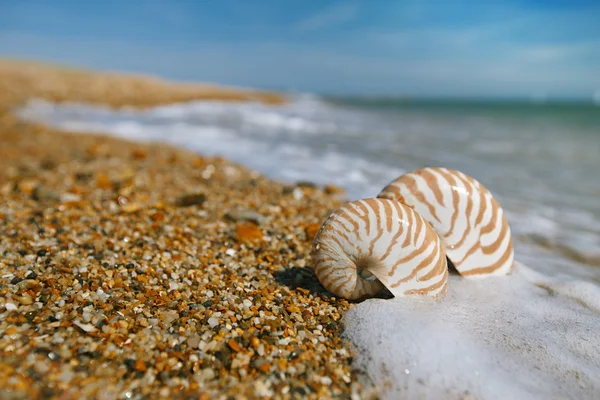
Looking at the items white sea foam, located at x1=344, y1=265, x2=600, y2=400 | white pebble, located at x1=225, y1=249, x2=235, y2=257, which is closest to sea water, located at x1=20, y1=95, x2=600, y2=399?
white sea foam, located at x1=344, y1=265, x2=600, y2=400

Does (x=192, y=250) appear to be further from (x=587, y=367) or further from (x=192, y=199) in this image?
(x=587, y=367)

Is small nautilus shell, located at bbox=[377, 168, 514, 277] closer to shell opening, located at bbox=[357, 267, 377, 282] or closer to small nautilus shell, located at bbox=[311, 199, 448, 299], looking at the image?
small nautilus shell, located at bbox=[311, 199, 448, 299]

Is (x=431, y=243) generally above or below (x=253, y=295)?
above

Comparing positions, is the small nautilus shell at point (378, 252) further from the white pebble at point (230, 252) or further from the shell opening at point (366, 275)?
the white pebble at point (230, 252)

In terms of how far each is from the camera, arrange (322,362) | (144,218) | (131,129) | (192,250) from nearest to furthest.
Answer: (322,362)
(192,250)
(144,218)
(131,129)

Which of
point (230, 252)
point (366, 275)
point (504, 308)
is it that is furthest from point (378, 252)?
point (230, 252)

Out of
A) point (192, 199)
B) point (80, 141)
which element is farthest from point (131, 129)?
point (192, 199)

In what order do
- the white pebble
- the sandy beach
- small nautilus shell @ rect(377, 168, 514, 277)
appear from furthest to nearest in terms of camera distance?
the white pebble < small nautilus shell @ rect(377, 168, 514, 277) < the sandy beach
